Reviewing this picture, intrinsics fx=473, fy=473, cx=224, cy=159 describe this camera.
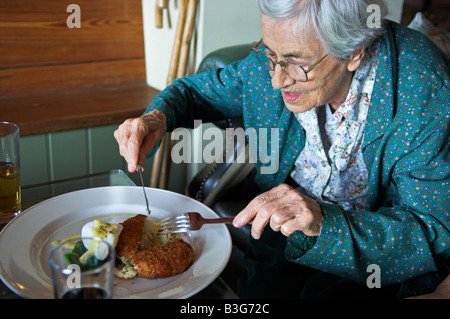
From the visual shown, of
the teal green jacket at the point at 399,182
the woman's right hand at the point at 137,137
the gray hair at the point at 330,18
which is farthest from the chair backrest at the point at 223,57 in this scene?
the gray hair at the point at 330,18

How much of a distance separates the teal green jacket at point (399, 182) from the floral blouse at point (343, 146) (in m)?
0.05

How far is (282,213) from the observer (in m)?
1.06

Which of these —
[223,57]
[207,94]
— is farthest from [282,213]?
[223,57]

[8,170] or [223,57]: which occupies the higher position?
[223,57]

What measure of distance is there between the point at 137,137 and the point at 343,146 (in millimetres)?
636

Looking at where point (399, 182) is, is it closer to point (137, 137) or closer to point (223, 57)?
point (137, 137)

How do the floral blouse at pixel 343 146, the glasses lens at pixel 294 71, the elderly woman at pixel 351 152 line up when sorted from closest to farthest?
the elderly woman at pixel 351 152 → the glasses lens at pixel 294 71 → the floral blouse at pixel 343 146

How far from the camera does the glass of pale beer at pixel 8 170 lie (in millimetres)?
1136

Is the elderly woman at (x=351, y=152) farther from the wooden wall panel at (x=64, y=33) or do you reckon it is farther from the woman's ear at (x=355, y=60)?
the wooden wall panel at (x=64, y=33)

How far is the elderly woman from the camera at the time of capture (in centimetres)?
116

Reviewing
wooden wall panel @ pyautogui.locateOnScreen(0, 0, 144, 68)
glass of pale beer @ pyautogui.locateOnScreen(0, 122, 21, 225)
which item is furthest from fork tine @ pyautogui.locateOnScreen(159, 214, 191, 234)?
wooden wall panel @ pyautogui.locateOnScreen(0, 0, 144, 68)

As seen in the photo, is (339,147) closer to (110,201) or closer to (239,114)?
(239,114)

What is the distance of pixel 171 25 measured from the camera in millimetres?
2422

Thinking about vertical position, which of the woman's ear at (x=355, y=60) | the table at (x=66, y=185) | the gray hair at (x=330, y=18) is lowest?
the table at (x=66, y=185)
